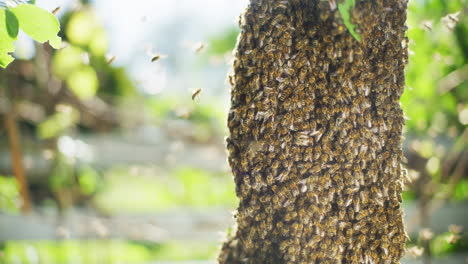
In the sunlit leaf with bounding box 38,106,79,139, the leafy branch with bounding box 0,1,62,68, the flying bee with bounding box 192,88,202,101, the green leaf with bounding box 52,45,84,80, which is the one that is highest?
the green leaf with bounding box 52,45,84,80

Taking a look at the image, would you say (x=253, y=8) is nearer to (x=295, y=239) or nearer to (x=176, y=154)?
(x=295, y=239)

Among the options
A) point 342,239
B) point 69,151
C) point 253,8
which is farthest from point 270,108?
point 69,151

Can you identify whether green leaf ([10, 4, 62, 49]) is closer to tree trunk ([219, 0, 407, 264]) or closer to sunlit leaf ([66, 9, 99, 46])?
tree trunk ([219, 0, 407, 264])

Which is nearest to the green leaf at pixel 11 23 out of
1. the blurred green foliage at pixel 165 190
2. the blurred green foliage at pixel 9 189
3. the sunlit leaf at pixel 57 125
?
the sunlit leaf at pixel 57 125

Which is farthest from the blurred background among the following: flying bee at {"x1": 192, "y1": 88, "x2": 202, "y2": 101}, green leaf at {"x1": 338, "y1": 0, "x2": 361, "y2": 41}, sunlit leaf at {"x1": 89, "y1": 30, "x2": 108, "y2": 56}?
green leaf at {"x1": 338, "y1": 0, "x2": 361, "y2": 41}

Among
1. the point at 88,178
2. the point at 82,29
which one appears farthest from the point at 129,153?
the point at 82,29

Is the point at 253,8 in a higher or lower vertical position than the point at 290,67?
higher
